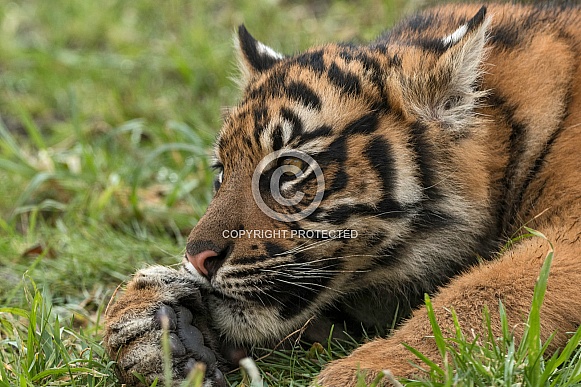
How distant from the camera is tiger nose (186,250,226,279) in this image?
12.4ft

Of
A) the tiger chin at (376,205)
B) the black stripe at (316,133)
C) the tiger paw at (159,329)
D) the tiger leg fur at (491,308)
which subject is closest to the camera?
the tiger leg fur at (491,308)

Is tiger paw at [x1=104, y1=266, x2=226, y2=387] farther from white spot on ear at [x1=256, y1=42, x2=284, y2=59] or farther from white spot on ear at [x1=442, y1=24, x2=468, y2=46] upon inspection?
white spot on ear at [x1=442, y1=24, x2=468, y2=46]

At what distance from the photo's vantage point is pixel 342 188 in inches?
152

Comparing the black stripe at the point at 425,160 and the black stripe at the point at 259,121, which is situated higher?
the black stripe at the point at 259,121

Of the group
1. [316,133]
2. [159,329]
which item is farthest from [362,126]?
[159,329]

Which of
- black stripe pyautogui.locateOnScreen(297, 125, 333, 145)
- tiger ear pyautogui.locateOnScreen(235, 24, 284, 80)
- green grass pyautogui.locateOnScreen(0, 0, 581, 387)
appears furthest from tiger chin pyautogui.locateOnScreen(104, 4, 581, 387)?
tiger ear pyautogui.locateOnScreen(235, 24, 284, 80)

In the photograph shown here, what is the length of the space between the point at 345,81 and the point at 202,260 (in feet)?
3.93

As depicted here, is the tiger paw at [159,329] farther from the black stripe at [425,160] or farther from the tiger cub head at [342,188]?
A: the black stripe at [425,160]

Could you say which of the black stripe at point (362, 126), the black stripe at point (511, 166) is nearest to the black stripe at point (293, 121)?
the black stripe at point (362, 126)

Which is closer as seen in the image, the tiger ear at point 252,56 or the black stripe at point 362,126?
the black stripe at point 362,126

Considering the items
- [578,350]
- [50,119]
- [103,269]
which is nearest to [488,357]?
[578,350]

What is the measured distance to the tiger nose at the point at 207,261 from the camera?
379 cm

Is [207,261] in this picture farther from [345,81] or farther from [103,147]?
[103,147]

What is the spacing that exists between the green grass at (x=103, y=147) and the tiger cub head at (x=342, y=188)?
42cm
